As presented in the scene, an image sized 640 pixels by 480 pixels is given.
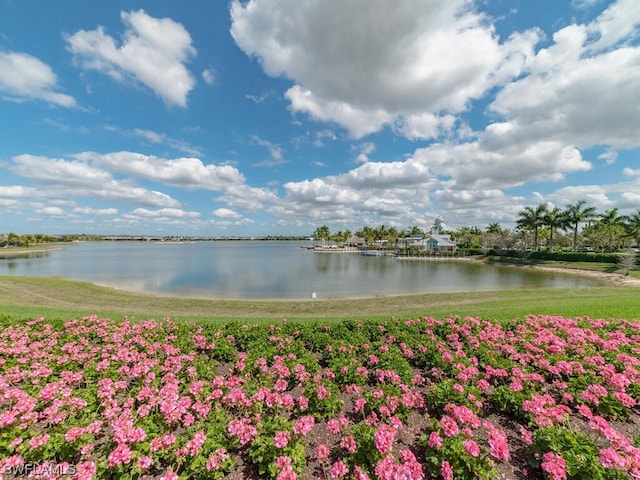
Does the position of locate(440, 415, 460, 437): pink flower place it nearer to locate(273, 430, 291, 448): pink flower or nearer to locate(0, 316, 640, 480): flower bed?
locate(0, 316, 640, 480): flower bed

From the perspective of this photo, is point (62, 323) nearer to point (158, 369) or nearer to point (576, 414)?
point (158, 369)

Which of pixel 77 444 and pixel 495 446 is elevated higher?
pixel 495 446

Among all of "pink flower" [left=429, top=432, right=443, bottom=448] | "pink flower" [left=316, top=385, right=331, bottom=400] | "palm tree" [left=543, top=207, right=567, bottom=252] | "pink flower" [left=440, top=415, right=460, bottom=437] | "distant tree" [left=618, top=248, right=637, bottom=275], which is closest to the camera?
"pink flower" [left=429, top=432, right=443, bottom=448]

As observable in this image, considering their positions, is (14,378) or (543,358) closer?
(14,378)


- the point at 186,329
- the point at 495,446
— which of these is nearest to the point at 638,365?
the point at 495,446

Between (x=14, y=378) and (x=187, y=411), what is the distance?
358 centimetres

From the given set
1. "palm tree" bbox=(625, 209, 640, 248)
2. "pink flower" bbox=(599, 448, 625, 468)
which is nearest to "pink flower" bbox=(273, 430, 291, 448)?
"pink flower" bbox=(599, 448, 625, 468)

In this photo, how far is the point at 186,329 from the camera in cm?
786

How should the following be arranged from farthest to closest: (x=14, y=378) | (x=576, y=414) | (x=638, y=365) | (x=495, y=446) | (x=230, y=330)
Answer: (x=230, y=330)
(x=638, y=365)
(x=14, y=378)
(x=576, y=414)
(x=495, y=446)

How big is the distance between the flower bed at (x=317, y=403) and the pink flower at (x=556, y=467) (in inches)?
0.7

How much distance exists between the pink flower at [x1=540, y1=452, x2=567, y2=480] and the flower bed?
0.06 feet

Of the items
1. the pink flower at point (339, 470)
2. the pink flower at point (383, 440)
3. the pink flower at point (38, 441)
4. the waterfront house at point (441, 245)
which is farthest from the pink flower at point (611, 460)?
the waterfront house at point (441, 245)

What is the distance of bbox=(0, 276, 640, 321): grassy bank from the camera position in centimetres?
1115

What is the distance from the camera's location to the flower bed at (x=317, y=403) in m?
3.23
